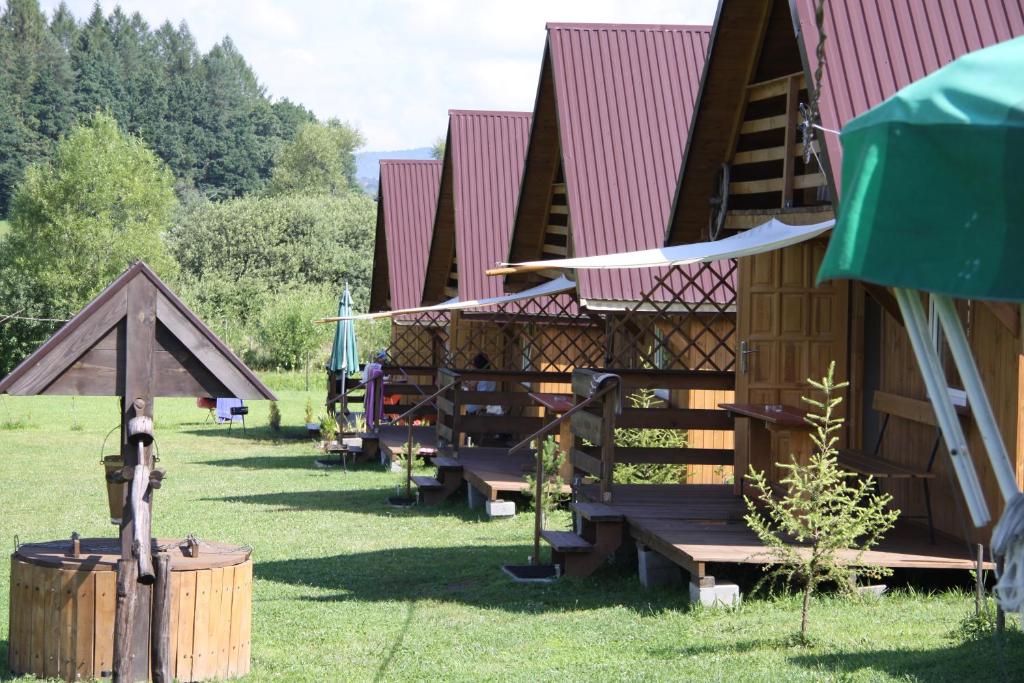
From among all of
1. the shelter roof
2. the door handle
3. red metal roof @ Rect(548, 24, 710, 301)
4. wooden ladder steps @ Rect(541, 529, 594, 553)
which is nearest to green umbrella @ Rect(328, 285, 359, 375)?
red metal roof @ Rect(548, 24, 710, 301)

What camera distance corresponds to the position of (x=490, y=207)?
72.7 ft

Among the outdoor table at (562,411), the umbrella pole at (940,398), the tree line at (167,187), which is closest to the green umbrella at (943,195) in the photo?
the umbrella pole at (940,398)

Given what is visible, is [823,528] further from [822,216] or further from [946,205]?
[946,205]

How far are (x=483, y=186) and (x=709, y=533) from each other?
44.8 ft

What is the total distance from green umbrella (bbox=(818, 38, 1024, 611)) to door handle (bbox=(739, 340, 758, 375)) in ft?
24.6

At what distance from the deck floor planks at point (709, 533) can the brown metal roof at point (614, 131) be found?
416cm

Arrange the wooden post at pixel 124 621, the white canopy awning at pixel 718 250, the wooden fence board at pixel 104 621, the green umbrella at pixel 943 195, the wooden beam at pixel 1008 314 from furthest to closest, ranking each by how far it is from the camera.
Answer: the white canopy awning at pixel 718 250
the wooden beam at pixel 1008 314
the wooden fence board at pixel 104 621
the wooden post at pixel 124 621
the green umbrella at pixel 943 195

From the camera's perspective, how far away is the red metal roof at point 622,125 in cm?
1599

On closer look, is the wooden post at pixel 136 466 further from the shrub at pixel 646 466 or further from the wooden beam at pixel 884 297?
the shrub at pixel 646 466

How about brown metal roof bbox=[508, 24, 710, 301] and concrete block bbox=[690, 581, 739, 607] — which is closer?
concrete block bbox=[690, 581, 739, 607]

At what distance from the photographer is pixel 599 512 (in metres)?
10.2

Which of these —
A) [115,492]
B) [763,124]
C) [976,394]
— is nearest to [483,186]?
[763,124]

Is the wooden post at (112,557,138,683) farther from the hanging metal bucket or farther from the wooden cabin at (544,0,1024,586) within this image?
the wooden cabin at (544,0,1024,586)

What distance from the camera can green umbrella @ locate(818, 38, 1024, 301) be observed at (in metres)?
3.41
